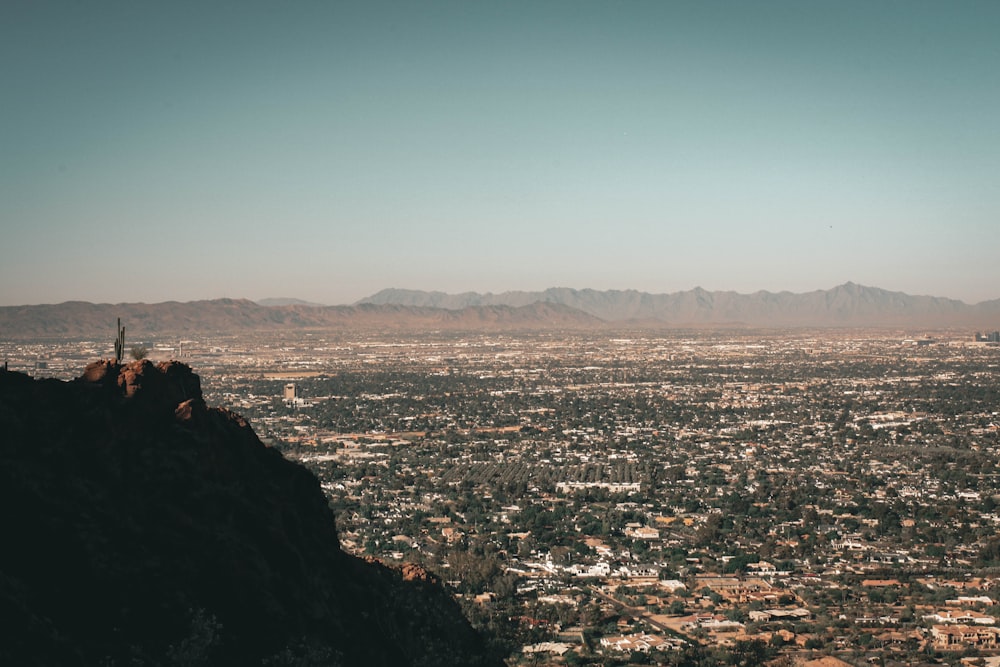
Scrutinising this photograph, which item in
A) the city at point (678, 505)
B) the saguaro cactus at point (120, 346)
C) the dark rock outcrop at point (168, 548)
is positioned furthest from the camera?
the city at point (678, 505)

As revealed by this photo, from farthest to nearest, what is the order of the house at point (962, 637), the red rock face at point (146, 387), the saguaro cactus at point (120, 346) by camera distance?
the house at point (962, 637)
the saguaro cactus at point (120, 346)
the red rock face at point (146, 387)

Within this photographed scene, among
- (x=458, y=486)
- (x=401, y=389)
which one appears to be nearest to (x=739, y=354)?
(x=401, y=389)

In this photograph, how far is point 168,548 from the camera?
48.8ft

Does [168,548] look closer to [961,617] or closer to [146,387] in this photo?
[146,387]

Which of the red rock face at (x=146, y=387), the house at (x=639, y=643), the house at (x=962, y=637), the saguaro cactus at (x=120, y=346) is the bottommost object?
the house at (x=639, y=643)

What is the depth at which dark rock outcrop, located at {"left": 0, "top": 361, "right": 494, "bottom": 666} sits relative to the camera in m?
12.8

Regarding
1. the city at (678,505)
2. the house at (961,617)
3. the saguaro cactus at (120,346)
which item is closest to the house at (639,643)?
the city at (678,505)

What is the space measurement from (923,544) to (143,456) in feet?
89.4

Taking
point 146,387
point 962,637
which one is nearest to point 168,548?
point 146,387

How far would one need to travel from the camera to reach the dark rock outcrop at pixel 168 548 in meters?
12.8

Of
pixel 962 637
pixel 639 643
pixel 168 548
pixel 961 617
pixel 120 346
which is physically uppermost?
pixel 120 346

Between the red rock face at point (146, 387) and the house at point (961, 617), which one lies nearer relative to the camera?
the red rock face at point (146, 387)

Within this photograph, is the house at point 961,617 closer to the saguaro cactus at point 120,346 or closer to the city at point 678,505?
the city at point 678,505

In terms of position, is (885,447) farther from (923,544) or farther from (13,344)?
(13,344)
